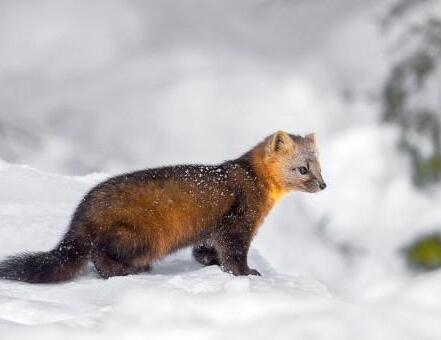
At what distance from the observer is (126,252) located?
7188 mm

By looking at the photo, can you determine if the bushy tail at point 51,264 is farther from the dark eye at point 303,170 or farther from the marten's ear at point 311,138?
the marten's ear at point 311,138

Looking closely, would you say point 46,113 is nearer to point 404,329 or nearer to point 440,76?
point 440,76

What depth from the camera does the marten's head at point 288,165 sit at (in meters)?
8.38

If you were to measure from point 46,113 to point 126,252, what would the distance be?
65.9 meters

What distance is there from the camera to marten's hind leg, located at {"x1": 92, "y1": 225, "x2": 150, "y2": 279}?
23.4 feet

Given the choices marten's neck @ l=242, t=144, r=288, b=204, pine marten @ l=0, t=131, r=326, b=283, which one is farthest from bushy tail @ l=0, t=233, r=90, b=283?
marten's neck @ l=242, t=144, r=288, b=204

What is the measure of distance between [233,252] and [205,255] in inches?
16.7

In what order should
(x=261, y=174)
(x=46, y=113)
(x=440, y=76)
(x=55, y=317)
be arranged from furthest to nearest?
(x=46, y=113), (x=440, y=76), (x=261, y=174), (x=55, y=317)

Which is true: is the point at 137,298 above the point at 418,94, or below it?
below

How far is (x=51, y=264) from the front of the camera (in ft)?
22.6

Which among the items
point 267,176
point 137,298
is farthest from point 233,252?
point 137,298

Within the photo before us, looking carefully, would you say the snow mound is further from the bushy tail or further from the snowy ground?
the bushy tail

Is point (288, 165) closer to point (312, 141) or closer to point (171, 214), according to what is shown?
point (312, 141)

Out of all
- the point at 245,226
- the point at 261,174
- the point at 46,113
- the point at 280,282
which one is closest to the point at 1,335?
the point at 280,282
